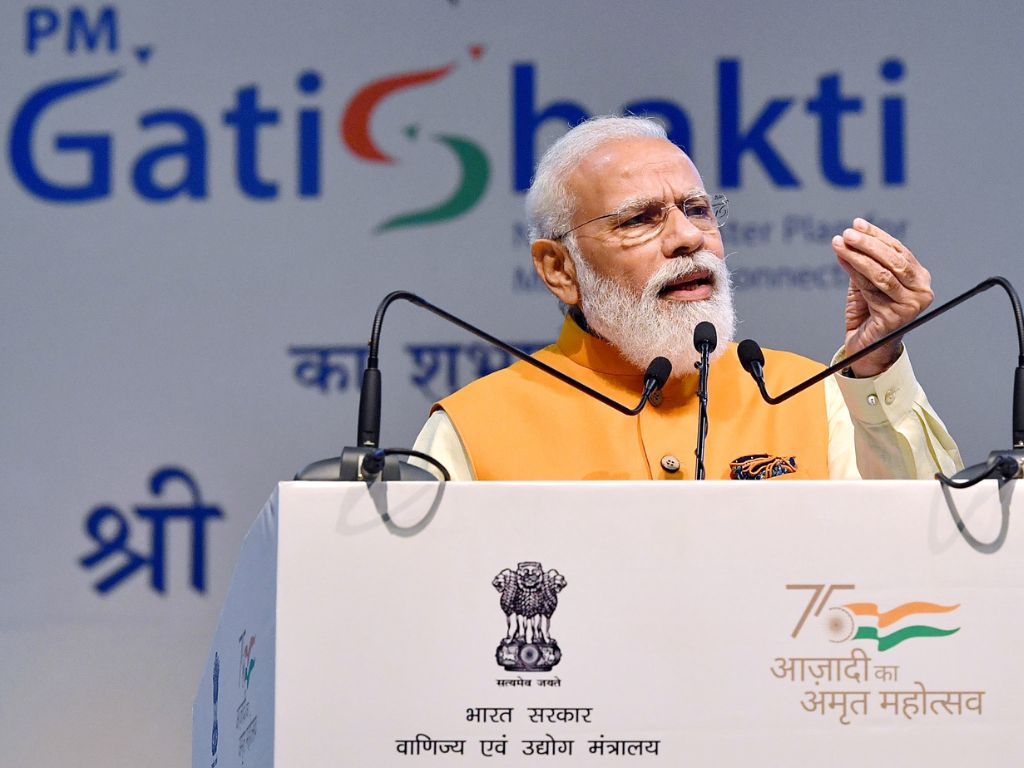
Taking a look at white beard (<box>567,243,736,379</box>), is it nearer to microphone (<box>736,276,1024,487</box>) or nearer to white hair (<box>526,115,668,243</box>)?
white hair (<box>526,115,668,243</box>)

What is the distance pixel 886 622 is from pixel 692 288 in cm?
149

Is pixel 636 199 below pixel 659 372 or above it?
above

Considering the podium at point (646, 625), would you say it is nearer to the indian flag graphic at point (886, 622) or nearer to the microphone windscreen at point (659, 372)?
the indian flag graphic at point (886, 622)

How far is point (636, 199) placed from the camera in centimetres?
304

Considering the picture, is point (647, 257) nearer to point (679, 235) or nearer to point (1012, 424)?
point (679, 235)

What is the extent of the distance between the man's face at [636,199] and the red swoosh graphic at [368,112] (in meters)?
0.99

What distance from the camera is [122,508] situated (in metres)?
3.92

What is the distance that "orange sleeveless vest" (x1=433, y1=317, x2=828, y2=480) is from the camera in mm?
2787

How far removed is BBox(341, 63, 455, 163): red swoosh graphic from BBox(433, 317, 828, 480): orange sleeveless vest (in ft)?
3.82

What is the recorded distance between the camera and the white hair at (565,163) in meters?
3.17

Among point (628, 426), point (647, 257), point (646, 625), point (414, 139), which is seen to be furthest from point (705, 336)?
point (414, 139)

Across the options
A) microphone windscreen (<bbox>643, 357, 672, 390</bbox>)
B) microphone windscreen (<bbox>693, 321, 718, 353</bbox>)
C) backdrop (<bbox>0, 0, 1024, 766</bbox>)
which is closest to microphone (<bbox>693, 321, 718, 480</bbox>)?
microphone windscreen (<bbox>693, 321, 718, 353</bbox>)

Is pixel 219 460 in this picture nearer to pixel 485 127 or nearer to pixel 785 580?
pixel 485 127

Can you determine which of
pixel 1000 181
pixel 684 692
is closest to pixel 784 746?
pixel 684 692
